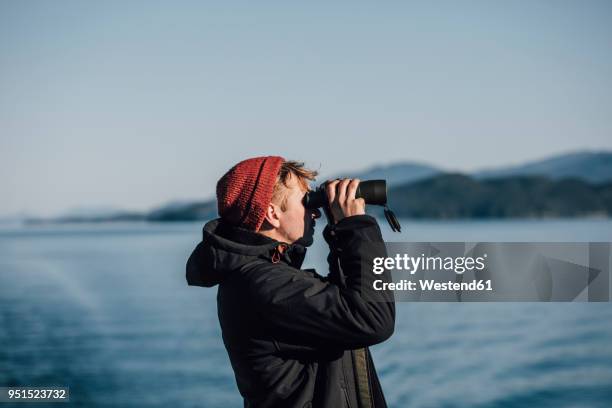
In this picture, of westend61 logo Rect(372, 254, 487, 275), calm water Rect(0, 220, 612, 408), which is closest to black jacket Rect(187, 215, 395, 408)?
westend61 logo Rect(372, 254, 487, 275)

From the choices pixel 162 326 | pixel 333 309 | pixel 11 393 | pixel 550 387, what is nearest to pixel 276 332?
pixel 333 309

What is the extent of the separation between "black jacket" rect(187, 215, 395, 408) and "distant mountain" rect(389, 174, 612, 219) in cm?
8435

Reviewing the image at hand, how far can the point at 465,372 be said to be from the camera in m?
12.8

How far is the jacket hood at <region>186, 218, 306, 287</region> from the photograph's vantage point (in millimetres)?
1426

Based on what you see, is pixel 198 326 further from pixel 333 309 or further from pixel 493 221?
pixel 493 221

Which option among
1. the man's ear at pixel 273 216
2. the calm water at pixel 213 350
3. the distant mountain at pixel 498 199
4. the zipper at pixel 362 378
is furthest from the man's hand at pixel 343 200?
the distant mountain at pixel 498 199

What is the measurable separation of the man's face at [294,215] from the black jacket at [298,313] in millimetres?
27

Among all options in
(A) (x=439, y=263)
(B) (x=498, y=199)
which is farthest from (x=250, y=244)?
(B) (x=498, y=199)

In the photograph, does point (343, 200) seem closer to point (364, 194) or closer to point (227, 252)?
point (364, 194)

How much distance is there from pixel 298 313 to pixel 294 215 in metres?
0.24

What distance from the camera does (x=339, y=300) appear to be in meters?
1.33

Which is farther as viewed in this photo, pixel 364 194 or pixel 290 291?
pixel 364 194

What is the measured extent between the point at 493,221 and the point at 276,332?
8812 centimetres

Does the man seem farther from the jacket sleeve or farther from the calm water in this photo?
the calm water
